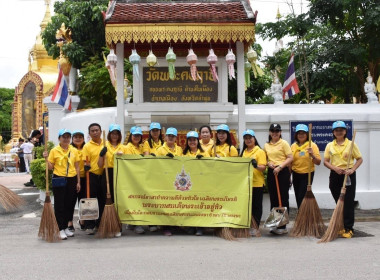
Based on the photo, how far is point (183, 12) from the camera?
378 inches

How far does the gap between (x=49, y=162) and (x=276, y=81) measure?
6426 mm

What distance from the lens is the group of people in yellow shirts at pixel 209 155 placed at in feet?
24.4

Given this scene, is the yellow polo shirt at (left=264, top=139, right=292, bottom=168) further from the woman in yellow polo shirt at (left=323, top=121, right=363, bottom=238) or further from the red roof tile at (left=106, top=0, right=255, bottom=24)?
the red roof tile at (left=106, top=0, right=255, bottom=24)

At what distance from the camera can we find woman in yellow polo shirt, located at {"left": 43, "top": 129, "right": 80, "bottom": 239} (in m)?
7.40

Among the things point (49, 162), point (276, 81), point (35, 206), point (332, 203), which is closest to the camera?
point (49, 162)

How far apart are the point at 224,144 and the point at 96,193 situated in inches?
80.7

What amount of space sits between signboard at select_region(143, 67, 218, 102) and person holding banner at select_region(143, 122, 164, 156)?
7.03ft

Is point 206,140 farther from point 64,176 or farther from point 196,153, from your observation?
point 64,176

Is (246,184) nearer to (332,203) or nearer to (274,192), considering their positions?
(274,192)

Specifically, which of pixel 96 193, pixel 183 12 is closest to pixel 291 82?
pixel 183 12

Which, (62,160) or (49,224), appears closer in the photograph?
(49,224)

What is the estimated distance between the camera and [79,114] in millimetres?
11344

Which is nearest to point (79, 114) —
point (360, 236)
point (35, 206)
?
point (35, 206)

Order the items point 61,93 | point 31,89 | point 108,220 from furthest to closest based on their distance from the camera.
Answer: point 31,89 → point 61,93 → point 108,220
